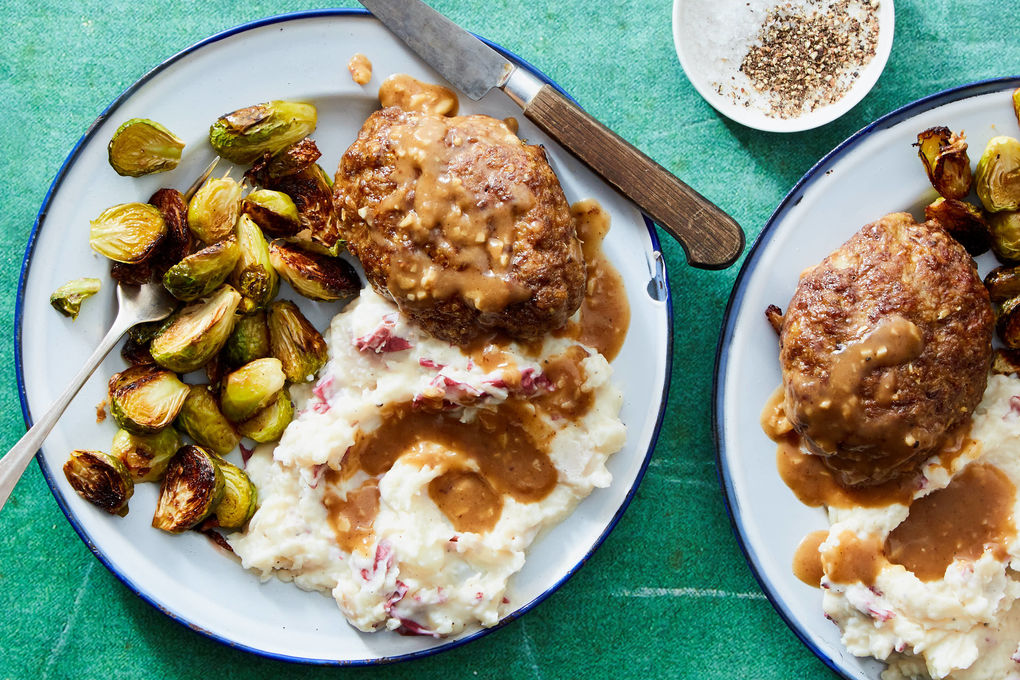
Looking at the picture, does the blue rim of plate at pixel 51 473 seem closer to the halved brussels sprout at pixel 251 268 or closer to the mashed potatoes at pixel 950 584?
the halved brussels sprout at pixel 251 268

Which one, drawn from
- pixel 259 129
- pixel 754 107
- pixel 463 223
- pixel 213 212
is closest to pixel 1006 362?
pixel 754 107

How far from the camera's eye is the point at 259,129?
365 cm

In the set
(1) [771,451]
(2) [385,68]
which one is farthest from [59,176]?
(1) [771,451]

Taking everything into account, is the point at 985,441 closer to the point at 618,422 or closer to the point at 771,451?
the point at 771,451

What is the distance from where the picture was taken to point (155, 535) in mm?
3816

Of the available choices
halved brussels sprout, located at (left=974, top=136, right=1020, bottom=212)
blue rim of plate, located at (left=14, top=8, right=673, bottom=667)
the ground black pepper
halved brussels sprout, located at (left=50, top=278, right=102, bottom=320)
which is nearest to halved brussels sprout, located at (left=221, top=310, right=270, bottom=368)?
halved brussels sprout, located at (left=50, top=278, right=102, bottom=320)

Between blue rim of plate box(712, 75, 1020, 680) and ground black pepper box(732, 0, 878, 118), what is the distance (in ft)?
1.19

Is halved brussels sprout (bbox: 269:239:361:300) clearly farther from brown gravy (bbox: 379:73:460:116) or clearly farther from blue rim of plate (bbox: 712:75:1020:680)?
blue rim of plate (bbox: 712:75:1020:680)

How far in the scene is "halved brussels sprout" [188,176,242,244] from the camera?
3648mm

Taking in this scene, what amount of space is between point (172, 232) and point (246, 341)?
1.93 ft

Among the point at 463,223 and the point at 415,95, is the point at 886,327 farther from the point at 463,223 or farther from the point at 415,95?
the point at 415,95

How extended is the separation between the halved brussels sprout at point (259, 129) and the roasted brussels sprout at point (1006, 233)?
3168 millimetres

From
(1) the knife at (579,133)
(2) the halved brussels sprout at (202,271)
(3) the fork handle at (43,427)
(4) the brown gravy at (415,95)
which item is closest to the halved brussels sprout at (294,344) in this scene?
(2) the halved brussels sprout at (202,271)

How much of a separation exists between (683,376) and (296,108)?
2.26 meters
